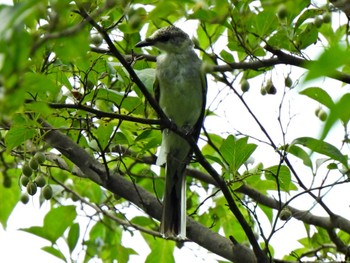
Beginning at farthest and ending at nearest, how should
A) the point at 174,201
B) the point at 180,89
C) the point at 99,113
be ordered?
1. the point at 180,89
2. the point at 174,201
3. the point at 99,113

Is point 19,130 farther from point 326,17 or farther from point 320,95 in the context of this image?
point 326,17

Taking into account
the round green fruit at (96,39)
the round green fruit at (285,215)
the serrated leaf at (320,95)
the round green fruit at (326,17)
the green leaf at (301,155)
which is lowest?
the round green fruit at (285,215)

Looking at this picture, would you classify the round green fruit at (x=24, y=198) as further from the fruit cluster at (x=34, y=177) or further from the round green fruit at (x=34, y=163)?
the round green fruit at (x=34, y=163)

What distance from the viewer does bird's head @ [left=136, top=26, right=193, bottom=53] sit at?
4.76 meters

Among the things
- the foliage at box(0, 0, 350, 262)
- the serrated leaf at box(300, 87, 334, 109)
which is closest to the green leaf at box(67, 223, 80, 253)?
the foliage at box(0, 0, 350, 262)

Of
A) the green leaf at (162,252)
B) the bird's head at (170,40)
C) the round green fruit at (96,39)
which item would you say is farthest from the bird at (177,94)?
the round green fruit at (96,39)

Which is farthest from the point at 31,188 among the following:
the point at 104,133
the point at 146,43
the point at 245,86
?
the point at 245,86

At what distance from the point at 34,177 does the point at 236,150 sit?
3.69ft

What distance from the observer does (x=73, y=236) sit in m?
4.45

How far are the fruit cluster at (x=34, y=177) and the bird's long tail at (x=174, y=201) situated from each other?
815 mm

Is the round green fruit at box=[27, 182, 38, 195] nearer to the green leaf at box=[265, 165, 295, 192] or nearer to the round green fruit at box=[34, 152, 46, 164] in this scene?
the round green fruit at box=[34, 152, 46, 164]

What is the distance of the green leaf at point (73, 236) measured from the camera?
4.41 meters

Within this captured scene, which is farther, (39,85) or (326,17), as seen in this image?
(326,17)

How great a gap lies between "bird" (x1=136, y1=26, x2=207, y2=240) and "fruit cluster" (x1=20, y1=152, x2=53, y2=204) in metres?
1.08
